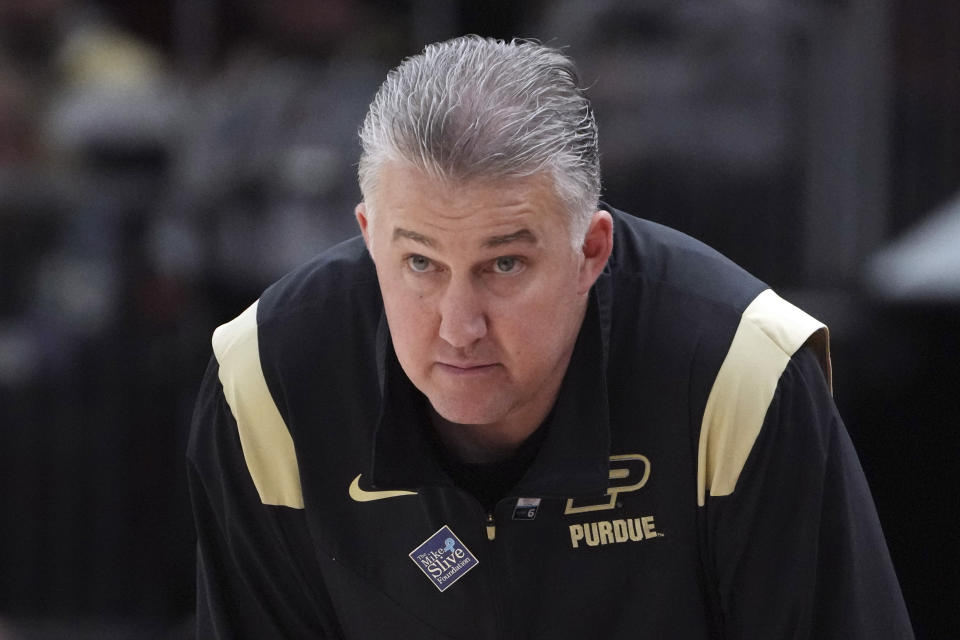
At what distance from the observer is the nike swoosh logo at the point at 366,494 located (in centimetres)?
252

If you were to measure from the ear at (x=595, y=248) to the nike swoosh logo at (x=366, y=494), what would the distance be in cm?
47

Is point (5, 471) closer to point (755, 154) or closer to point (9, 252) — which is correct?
point (9, 252)

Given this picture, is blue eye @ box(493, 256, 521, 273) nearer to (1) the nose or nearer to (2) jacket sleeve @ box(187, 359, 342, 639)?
(1) the nose

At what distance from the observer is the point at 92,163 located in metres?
5.03

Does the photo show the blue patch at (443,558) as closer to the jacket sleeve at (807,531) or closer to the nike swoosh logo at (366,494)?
the nike swoosh logo at (366,494)

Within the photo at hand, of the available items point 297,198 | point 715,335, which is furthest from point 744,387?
point 297,198

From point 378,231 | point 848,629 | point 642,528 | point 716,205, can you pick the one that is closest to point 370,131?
point 378,231

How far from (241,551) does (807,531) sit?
929 millimetres

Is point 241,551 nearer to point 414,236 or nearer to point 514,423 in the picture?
point 514,423

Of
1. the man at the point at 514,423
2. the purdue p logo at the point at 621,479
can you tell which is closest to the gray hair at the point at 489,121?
the man at the point at 514,423

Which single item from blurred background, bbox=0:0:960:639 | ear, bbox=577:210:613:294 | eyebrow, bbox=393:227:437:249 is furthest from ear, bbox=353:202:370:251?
blurred background, bbox=0:0:960:639

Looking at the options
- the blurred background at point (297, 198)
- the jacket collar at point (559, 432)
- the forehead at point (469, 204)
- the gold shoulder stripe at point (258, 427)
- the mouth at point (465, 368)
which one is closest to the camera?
the forehead at point (469, 204)

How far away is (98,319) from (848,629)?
3227 millimetres

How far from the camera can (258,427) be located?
8.27 ft
